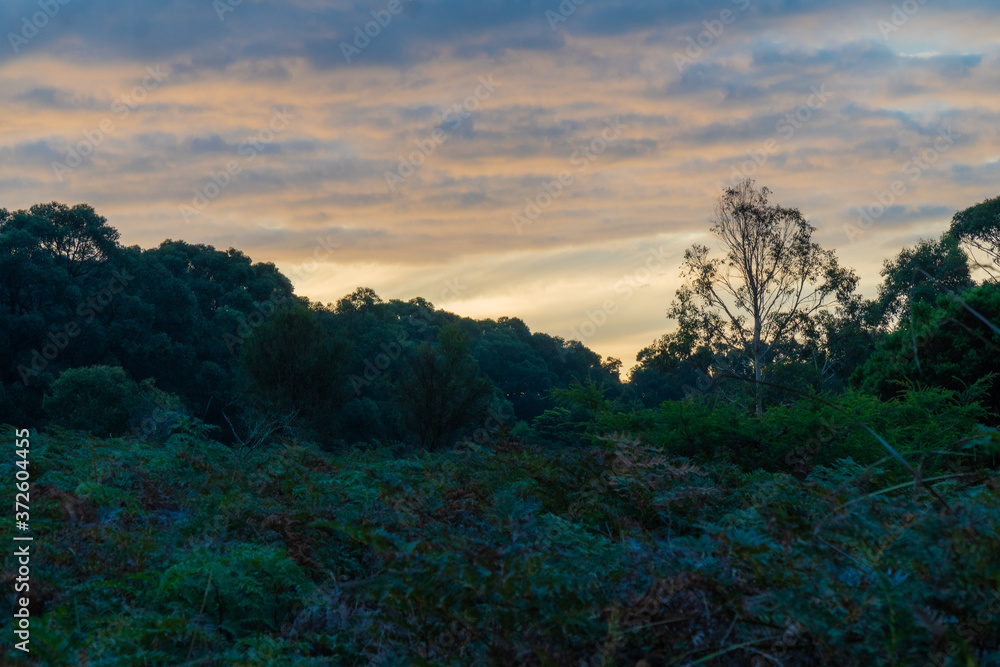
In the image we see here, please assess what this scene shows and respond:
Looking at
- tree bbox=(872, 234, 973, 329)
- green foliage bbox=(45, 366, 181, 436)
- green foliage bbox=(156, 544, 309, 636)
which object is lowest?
green foliage bbox=(156, 544, 309, 636)

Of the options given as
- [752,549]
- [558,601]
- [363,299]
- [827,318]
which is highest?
[363,299]

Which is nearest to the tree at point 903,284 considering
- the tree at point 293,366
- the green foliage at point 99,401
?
the tree at point 293,366

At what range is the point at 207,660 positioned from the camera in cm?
283

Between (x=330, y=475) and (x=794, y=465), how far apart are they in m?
4.91

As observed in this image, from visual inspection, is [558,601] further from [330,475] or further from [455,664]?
[330,475]

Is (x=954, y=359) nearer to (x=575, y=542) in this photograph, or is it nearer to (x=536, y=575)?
(x=575, y=542)

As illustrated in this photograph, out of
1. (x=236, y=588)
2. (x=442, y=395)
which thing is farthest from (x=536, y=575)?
(x=442, y=395)

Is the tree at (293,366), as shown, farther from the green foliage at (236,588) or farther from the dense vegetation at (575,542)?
the green foliage at (236,588)

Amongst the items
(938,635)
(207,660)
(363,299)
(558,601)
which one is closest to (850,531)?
(938,635)

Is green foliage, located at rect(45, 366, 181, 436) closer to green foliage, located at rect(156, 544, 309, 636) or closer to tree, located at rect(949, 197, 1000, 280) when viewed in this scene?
green foliage, located at rect(156, 544, 309, 636)

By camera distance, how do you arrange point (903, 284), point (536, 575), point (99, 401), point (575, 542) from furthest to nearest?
1. point (903, 284)
2. point (99, 401)
3. point (575, 542)
4. point (536, 575)

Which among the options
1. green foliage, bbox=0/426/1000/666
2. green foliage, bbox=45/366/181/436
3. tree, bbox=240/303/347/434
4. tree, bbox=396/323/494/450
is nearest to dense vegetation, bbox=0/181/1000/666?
green foliage, bbox=0/426/1000/666

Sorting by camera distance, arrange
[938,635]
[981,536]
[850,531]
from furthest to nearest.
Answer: [850,531] → [981,536] → [938,635]

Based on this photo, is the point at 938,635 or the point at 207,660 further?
the point at 207,660
